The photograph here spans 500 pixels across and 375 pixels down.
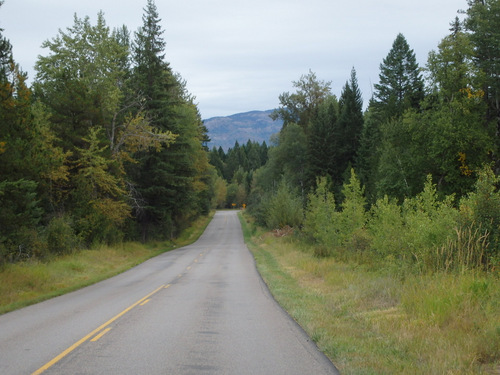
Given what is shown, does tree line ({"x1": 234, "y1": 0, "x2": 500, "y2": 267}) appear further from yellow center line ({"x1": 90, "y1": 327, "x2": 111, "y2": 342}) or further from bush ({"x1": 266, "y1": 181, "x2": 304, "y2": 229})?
yellow center line ({"x1": 90, "y1": 327, "x2": 111, "y2": 342})

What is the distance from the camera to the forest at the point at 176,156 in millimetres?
17203

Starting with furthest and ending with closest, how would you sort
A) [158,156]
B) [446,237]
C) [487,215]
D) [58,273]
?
[158,156] < [58,273] < [446,237] < [487,215]

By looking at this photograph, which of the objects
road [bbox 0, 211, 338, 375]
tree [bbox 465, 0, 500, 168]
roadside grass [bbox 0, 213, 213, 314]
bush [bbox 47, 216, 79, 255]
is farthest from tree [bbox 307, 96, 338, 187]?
road [bbox 0, 211, 338, 375]

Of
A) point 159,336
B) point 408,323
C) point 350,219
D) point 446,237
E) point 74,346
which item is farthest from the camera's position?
point 350,219

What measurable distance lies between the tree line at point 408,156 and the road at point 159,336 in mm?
5205

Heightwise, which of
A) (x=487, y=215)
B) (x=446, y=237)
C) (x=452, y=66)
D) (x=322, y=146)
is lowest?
(x=446, y=237)

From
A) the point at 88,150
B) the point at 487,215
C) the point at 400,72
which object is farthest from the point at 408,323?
the point at 400,72

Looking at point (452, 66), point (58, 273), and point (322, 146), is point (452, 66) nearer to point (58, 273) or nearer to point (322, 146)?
point (322, 146)

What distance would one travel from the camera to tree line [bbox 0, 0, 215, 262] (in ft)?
64.7

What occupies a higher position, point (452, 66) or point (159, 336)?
point (452, 66)

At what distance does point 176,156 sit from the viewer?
138ft

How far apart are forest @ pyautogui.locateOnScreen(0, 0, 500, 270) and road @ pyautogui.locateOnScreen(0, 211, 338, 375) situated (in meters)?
5.19

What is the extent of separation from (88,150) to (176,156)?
42.1 ft

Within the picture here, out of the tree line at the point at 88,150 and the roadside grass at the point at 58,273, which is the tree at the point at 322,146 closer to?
the tree line at the point at 88,150
